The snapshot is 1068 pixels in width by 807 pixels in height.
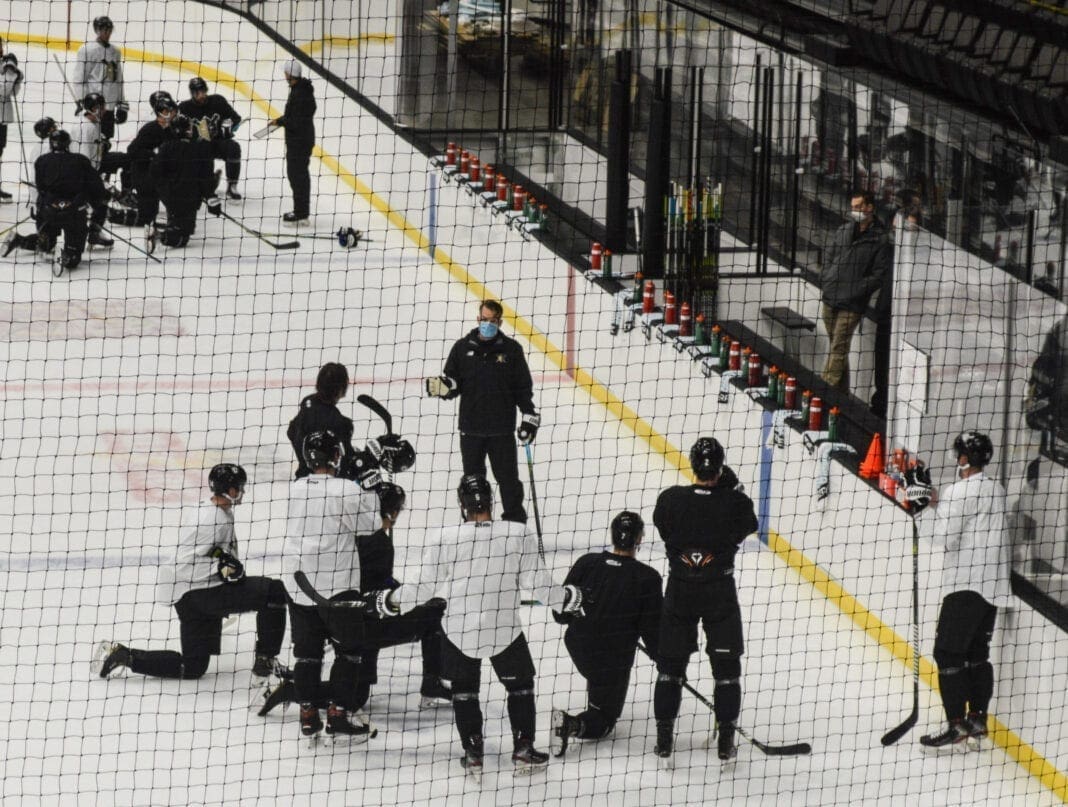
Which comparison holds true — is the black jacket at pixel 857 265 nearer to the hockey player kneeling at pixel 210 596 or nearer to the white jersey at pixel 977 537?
the white jersey at pixel 977 537

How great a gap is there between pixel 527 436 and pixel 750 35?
3.64 m

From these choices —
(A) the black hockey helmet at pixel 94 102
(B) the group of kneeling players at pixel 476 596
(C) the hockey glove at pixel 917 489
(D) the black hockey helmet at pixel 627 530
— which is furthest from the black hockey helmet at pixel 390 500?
(A) the black hockey helmet at pixel 94 102

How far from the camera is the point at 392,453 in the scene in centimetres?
902

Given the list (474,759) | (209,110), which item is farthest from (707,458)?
(209,110)

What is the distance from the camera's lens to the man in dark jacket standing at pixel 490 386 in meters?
10.5

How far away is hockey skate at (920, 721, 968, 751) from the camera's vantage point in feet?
28.2

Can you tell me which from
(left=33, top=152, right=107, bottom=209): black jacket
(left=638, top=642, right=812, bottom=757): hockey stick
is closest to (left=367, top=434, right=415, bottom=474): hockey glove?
(left=638, top=642, right=812, bottom=757): hockey stick

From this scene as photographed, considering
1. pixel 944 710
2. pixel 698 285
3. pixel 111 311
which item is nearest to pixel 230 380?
pixel 111 311

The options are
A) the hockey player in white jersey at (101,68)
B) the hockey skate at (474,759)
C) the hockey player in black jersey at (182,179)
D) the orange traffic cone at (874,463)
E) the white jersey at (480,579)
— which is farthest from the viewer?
the hockey player in white jersey at (101,68)

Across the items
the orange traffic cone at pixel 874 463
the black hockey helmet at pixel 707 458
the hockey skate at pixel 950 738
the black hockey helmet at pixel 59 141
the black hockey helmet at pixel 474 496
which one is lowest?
the hockey skate at pixel 950 738

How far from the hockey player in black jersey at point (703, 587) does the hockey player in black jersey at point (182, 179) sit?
9.15 meters

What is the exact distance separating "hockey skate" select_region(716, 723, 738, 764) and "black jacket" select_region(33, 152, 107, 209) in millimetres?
8956

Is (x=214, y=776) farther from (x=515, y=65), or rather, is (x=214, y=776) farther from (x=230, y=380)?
(x=515, y=65)

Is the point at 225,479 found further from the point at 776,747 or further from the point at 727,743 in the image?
the point at 776,747
